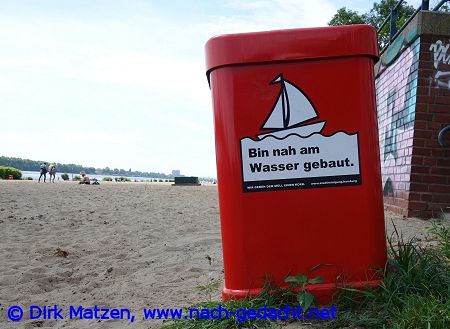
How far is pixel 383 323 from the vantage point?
86.1 inches

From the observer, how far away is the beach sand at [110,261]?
3412mm

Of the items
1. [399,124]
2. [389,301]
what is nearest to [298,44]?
[389,301]

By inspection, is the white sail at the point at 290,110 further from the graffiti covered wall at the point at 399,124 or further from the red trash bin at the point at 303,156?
the graffiti covered wall at the point at 399,124

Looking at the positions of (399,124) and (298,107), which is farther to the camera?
(399,124)

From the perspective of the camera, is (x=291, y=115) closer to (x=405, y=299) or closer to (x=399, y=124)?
(x=405, y=299)

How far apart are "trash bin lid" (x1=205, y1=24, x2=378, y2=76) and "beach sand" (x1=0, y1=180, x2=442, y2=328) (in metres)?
1.58

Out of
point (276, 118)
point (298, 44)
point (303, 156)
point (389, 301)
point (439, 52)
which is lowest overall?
point (389, 301)

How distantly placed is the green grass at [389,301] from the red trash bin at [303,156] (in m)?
0.09

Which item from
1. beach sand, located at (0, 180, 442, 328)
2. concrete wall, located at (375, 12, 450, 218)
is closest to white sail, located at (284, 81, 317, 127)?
beach sand, located at (0, 180, 442, 328)

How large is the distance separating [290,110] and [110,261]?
9.97 feet

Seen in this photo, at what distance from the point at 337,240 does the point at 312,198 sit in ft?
0.89

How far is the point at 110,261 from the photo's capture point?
4.79 meters

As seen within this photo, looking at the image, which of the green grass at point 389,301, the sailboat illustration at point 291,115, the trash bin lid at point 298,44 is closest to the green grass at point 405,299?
the green grass at point 389,301

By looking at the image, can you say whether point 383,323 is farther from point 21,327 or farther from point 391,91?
point 391,91
